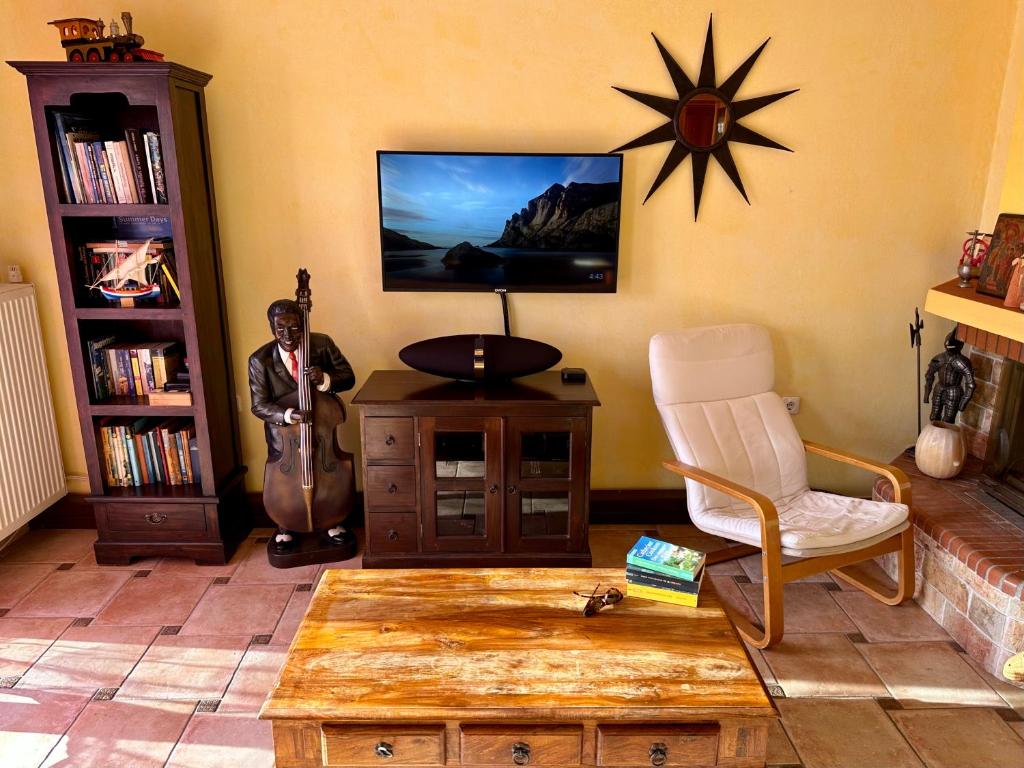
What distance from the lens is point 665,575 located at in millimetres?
2133

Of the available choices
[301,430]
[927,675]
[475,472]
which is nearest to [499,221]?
[475,472]

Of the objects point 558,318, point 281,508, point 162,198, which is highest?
point 162,198

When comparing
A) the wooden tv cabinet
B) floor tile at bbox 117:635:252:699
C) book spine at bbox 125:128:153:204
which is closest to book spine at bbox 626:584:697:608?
the wooden tv cabinet

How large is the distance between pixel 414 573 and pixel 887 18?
2845mm

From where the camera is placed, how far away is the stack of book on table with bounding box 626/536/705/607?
212 cm

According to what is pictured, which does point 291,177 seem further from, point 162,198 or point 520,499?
point 520,499

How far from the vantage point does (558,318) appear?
3.40 metres

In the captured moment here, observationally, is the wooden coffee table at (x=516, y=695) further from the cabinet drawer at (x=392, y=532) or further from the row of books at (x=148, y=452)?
the row of books at (x=148, y=452)

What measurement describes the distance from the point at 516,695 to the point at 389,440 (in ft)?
4.72

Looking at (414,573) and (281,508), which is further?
(281,508)

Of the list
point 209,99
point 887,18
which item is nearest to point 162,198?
point 209,99

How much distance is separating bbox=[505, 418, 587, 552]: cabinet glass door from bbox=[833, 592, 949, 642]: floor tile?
3.43 feet

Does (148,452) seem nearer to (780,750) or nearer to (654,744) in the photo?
(654,744)

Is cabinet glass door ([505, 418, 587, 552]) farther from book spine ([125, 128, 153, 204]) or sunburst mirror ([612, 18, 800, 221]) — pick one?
book spine ([125, 128, 153, 204])
